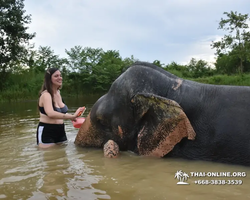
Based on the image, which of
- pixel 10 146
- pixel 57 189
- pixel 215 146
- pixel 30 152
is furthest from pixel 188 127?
pixel 10 146

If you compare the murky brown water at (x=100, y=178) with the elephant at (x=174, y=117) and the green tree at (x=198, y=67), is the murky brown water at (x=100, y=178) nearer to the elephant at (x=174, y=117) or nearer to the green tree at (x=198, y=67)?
the elephant at (x=174, y=117)

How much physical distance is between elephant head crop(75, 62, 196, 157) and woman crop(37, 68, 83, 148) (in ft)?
2.50

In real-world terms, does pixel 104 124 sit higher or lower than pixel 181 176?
higher

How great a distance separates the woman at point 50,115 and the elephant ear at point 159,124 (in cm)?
148

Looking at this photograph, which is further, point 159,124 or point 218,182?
point 159,124

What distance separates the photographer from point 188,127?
321 cm

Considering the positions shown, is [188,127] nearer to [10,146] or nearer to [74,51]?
[10,146]

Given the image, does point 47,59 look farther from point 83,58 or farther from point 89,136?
point 89,136

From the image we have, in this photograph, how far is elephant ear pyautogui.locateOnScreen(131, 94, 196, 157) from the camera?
3221 mm

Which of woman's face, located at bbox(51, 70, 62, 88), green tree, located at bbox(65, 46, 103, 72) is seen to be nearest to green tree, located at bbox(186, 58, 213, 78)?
green tree, located at bbox(65, 46, 103, 72)

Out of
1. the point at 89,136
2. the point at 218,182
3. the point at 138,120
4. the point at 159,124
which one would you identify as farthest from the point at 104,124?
the point at 218,182

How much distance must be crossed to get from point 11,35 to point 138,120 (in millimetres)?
26940

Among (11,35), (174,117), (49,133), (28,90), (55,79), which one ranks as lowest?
(49,133)

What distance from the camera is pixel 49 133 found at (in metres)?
4.88
